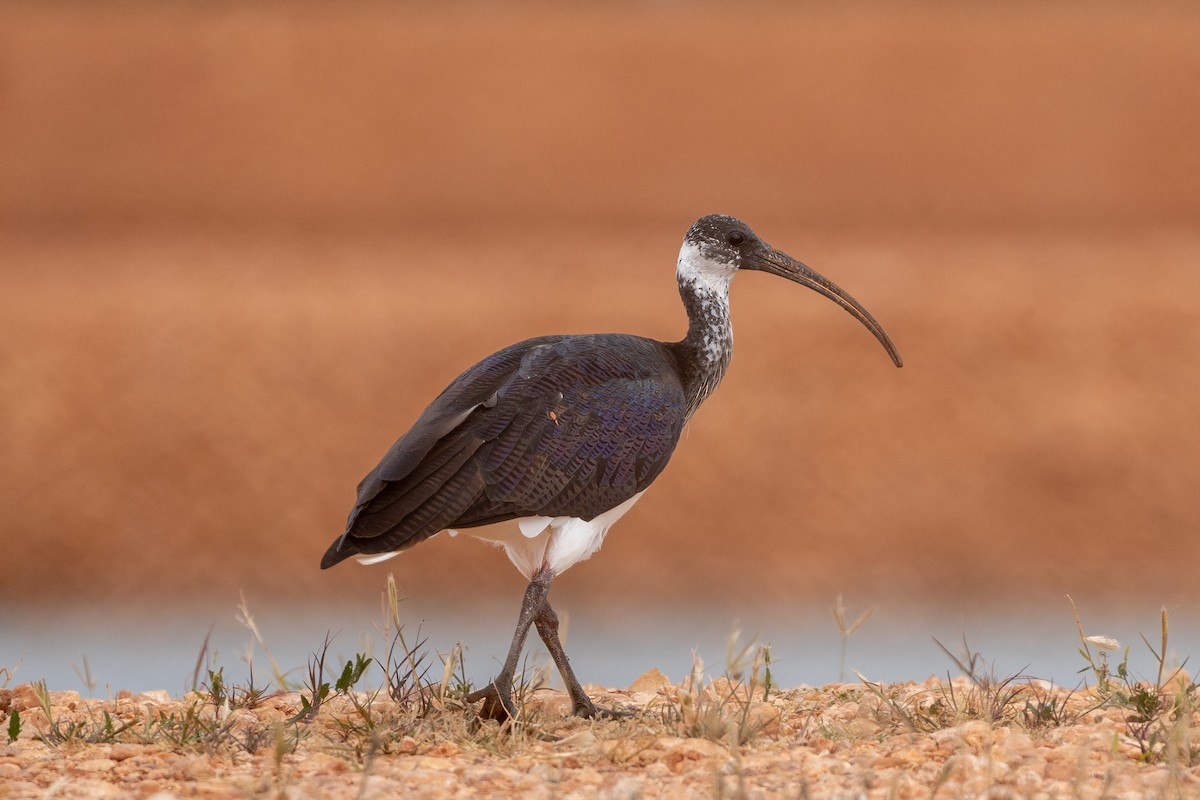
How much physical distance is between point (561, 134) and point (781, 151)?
301 centimetres

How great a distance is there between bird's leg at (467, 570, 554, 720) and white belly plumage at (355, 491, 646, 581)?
0.30ft

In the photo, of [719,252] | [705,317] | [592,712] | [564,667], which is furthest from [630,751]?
[719,252]

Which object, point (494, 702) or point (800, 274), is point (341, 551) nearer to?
point (494, 702)

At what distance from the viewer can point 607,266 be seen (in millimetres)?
19359

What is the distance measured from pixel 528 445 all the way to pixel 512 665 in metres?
0.82

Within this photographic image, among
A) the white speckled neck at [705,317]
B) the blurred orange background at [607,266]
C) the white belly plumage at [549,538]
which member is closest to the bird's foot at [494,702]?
the white belly plumage at [549,538]

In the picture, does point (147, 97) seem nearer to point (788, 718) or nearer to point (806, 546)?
point (806, 546)

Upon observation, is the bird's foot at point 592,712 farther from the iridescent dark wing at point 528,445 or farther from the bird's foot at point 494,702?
the iridescent dark wing at point 528,445

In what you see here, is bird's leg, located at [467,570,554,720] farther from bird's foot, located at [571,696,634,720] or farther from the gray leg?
bird's foot, located at [571,696,634,720]

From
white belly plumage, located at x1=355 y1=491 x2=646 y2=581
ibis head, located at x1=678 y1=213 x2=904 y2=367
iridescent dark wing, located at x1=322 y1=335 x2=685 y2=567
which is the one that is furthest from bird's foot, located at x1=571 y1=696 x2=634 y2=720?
ibis head, located at x1=678 y1=213 x2=904 y2=367

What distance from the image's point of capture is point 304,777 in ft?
16.8

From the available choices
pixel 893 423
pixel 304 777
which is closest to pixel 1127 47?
pixel 893 423

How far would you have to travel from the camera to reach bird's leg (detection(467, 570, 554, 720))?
605 centimetres

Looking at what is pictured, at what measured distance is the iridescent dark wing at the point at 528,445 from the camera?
612cm
